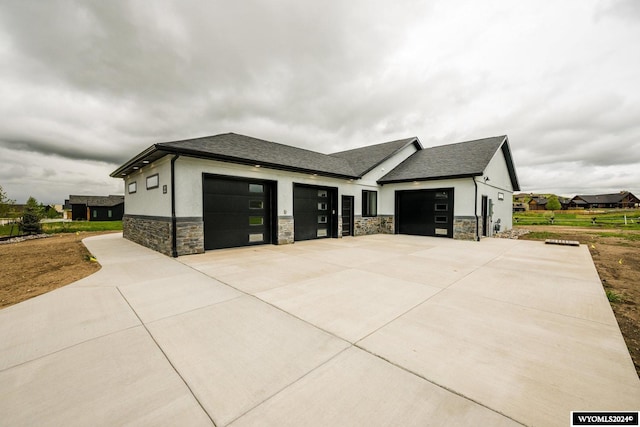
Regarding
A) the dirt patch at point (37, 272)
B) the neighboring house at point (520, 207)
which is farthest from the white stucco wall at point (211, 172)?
the neighboring house at point (520, 207)

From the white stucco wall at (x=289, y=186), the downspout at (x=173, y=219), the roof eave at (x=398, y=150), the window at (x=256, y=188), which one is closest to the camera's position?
the downspout at (x=173, y=219)

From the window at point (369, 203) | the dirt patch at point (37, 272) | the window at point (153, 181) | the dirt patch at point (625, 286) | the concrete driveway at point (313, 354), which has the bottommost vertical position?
the dirt patch at point (625, 286)

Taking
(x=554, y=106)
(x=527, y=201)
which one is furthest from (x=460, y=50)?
(x=527, y=201)

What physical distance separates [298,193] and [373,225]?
19.4ft

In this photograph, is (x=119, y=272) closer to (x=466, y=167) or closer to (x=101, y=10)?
(x=101, y=10)

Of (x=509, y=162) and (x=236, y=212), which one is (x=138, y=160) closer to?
(x=236, y=212)

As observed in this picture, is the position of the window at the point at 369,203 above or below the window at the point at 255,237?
above

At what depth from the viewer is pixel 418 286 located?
4.68 metres

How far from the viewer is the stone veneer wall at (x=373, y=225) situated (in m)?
13.8

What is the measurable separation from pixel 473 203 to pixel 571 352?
1054 centimetres

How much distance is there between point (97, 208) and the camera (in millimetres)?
39219

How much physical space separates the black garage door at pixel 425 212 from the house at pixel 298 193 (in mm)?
56

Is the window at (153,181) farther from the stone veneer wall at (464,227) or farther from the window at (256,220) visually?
the stone veneer wall at (464,227)

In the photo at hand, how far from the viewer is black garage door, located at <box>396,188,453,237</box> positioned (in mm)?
12469
